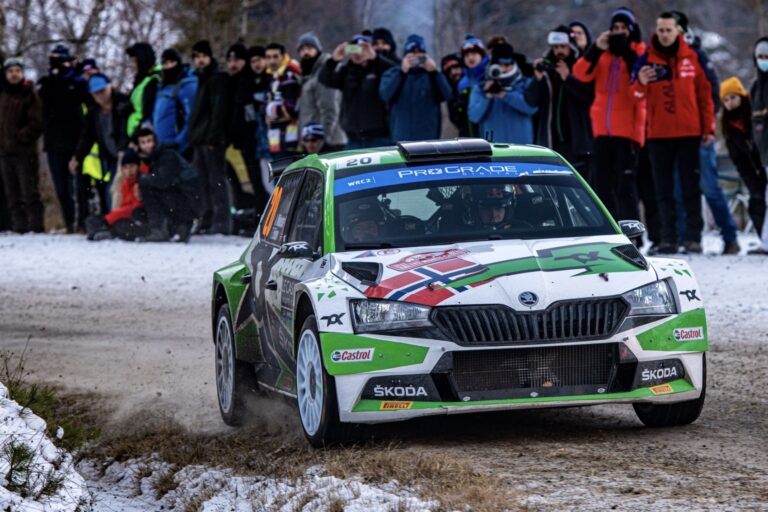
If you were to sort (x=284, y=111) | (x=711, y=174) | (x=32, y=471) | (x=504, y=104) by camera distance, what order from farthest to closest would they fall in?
(x=284, y=111)
(x=711, y=174)
(x=504, y=104)
(x=32, y=471)

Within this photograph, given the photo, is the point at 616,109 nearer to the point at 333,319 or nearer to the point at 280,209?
the point at 280,209

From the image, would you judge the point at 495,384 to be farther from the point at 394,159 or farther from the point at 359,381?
the point at 394,159

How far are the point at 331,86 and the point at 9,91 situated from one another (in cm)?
713

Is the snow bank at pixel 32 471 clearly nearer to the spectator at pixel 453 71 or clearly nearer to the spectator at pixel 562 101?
the spectator at pixel 562 101

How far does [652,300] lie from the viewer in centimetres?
788

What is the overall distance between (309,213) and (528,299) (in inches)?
76.7

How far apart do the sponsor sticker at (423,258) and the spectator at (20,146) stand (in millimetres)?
16142

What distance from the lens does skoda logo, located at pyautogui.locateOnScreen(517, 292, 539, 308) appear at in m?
7.60

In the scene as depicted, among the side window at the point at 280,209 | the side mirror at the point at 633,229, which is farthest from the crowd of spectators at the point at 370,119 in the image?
the side mirror at the point at 633,229

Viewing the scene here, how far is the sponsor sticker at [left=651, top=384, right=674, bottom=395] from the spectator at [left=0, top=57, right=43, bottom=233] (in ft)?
55.2

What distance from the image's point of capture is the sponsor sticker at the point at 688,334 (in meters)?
7.95

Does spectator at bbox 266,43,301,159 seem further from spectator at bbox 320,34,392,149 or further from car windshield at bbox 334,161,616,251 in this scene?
car windshield at bbox 334,161,616,251

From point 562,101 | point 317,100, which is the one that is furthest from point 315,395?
point 317,100

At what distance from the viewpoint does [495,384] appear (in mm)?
7652
